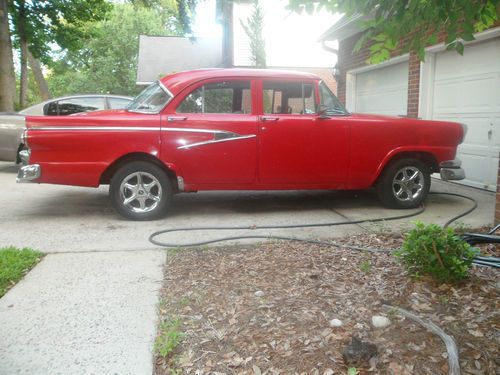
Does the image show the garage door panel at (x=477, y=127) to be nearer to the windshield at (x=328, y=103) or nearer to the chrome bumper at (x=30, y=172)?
the windshield at (x=328, y=103)

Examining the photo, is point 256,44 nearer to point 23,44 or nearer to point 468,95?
point 23,44

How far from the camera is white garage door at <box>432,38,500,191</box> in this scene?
7395mm

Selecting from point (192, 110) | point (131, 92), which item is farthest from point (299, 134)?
point (131, 92)

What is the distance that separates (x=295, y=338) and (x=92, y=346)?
1.16 metres

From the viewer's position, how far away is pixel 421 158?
637cm

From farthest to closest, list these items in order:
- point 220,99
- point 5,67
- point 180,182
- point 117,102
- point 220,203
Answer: point 5,67 → point 117,102 → point 220,203 → point 220,99 → point 180,182

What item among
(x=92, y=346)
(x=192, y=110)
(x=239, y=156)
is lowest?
(x=92, y=346)

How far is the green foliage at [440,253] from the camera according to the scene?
125 inches

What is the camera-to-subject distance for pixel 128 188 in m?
5.61

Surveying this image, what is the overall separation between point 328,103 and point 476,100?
3.22 meters

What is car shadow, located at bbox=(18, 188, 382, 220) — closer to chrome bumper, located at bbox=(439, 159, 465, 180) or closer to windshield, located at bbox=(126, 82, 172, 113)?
chrome bumper, located at bbox=(439, 159, 465, 180)

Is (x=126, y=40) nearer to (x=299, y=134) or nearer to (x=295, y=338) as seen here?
(x=299, y=134)

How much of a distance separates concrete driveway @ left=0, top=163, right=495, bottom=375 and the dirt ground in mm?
262

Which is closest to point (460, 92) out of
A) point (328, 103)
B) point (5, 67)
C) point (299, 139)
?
point (328, 103)
